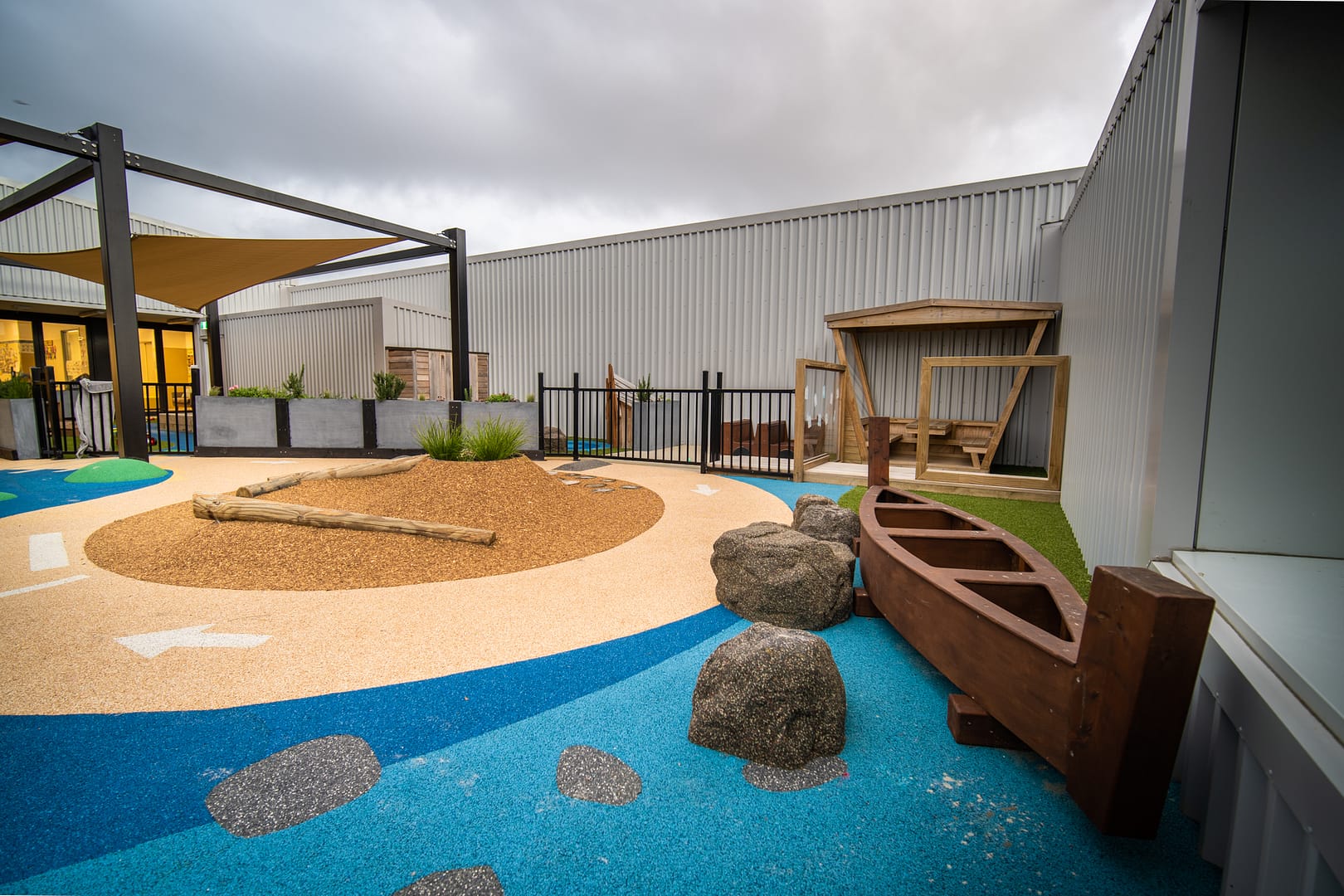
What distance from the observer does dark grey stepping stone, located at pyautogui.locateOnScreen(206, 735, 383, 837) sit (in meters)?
1.59

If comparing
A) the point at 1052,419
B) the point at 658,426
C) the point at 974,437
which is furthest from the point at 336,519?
the point at 974,437

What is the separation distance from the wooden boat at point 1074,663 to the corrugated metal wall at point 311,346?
13393 millimetres

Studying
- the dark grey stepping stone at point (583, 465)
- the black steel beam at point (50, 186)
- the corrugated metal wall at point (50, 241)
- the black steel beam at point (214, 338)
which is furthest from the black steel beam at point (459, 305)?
the black steel beam at point (214, 338)

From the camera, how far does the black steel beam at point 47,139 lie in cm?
621

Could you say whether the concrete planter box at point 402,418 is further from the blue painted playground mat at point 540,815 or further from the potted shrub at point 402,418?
the blue painted playground mat at point 540,815

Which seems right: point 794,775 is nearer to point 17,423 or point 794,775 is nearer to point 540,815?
point 540,815

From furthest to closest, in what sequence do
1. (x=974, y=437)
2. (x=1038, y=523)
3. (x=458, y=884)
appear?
1. (x=974, y=437)
2. (x=1038, y=523)
3. (x=458, y=884)

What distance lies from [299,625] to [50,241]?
18139 millimetres

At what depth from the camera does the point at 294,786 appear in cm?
173

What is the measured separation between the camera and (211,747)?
6.26 feet

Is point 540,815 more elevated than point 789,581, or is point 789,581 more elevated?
point 789,581

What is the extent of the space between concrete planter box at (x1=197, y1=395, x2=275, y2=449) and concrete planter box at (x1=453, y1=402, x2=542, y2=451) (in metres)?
3.30

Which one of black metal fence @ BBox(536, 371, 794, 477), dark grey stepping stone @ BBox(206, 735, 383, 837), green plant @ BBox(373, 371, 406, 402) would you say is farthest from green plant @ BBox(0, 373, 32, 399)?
dark grey stepping stone @ BBox(206, 735, 383, 837)

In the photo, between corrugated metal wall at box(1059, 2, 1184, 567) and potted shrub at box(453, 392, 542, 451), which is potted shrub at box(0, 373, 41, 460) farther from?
corrugated metal wall at box(1059, 2, 1184, 567)
